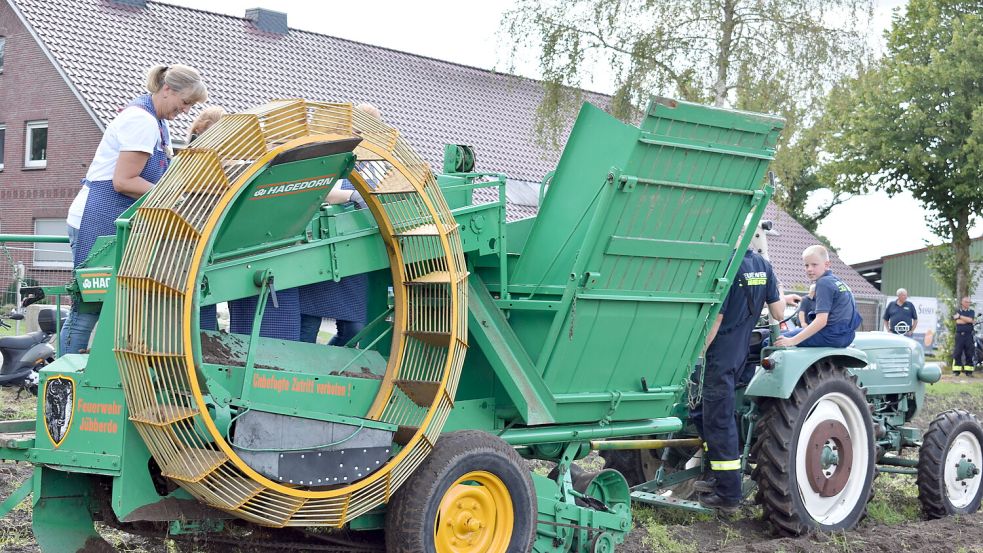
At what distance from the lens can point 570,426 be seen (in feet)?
19.4

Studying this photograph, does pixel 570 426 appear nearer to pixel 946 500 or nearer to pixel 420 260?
pixel 420 260

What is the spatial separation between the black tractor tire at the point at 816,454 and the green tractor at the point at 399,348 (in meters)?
0.03

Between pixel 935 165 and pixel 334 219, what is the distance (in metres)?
22.5

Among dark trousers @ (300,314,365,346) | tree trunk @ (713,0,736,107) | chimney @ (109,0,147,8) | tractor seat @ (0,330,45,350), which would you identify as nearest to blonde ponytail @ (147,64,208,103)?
dark trousers @ (300,314,365,346)

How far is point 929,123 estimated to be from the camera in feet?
80.6

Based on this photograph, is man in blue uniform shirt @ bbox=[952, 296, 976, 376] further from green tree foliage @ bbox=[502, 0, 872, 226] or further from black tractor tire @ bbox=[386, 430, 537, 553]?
black tractor tire @ bbox=[386, 430, 537, 553]

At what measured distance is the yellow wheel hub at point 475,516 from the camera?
16.3ft

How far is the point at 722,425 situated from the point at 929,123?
19929 mm

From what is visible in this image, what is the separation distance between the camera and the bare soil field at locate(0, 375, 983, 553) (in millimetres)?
5832

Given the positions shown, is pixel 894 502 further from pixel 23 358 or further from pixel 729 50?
pixel 729 50

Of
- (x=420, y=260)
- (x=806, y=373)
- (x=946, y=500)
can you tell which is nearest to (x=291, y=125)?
(x=420, y=260)

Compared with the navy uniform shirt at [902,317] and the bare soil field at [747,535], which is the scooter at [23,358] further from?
the navy uniform shirt at [902,317]

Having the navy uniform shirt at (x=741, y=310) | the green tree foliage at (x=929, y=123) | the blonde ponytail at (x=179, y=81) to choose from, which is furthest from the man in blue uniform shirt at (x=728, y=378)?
the green tree foliage at (x=929, y=123)

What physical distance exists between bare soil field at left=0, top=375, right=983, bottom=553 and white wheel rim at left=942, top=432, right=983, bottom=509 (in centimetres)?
26
